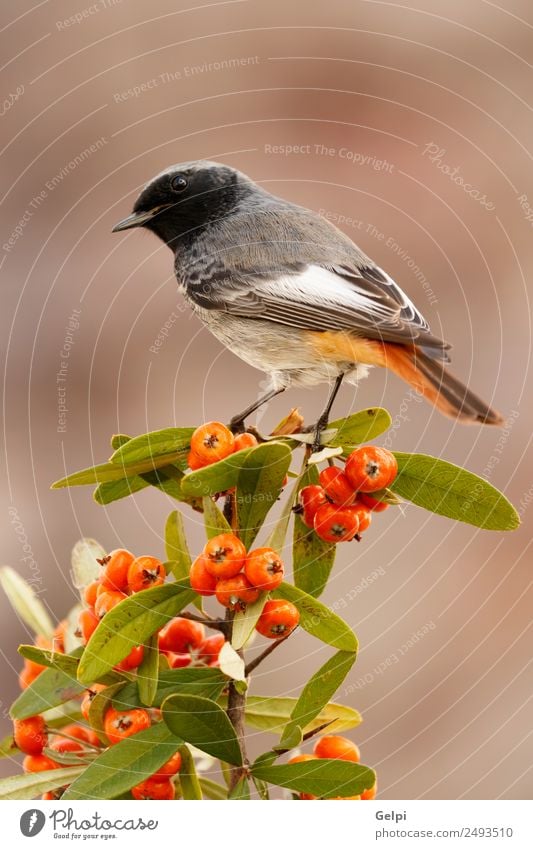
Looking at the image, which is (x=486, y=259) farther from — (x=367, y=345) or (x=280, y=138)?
(x=367, y=345)

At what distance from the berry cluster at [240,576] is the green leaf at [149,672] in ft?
0.20

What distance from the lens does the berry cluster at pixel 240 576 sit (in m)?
0.62

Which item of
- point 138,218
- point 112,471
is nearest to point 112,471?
point 112,471

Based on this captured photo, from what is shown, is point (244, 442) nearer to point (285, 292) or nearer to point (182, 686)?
point (182, 686)

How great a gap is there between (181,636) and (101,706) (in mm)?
94

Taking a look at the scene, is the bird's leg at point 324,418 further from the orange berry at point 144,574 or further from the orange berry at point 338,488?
the orange berry at point 144,574

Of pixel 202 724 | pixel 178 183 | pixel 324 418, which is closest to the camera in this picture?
pixel 202 724

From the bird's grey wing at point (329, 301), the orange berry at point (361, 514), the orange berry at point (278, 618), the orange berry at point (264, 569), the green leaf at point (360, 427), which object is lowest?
the orange berry at point (278, 618)

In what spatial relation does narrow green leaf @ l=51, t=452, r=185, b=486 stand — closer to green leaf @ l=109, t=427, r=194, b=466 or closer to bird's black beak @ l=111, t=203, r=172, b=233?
green leaf @ l=109, t=427, r=194, b=466

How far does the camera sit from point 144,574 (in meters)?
0.65

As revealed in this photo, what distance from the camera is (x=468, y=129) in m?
1.48

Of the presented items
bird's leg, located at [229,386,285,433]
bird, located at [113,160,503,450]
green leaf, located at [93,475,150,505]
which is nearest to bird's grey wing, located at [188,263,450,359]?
bird, located at [113,160,503,450]

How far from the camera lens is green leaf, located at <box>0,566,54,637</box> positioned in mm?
787

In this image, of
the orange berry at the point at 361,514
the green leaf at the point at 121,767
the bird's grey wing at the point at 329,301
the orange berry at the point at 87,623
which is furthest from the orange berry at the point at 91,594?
the bird's grey wing at the point at 329,301
